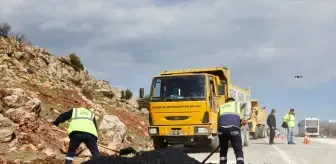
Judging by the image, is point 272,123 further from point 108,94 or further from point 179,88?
point 108,94

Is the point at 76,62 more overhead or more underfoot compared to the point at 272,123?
more overhead

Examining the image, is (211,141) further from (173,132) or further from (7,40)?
(7,40)

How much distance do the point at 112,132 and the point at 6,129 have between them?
481 cm

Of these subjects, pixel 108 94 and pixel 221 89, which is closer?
pixel 221 89

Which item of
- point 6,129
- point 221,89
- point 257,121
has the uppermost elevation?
point 221,89

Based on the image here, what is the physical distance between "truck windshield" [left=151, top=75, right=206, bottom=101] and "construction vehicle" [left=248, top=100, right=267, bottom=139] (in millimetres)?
10521

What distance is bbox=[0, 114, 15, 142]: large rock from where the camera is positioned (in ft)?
47.6

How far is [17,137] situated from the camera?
594 inches

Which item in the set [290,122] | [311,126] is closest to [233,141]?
[290,122]

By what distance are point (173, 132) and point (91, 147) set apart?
6.86 meters

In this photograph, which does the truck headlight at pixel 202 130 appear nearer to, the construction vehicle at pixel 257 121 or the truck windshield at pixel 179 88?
the truck windshield at pixel 179 88

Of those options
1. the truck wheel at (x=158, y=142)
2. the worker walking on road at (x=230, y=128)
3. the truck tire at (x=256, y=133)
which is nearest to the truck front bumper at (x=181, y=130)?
the truck wheel at (x=158, y=142)

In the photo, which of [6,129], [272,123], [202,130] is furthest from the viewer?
[272,123]

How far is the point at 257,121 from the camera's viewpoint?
2920cm
